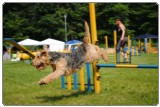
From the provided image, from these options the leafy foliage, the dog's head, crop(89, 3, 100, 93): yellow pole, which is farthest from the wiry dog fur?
the leafy foliage

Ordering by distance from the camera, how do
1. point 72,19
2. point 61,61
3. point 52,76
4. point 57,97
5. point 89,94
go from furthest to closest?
point 72,19
point 89,94
point 57,97
point 61,61
point 52,76

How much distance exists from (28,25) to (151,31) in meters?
13.8

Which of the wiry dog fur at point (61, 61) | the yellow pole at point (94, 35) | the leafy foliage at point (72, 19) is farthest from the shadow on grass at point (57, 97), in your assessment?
the leafy foliage at point (72, 19)

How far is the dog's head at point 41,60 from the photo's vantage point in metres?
5.56

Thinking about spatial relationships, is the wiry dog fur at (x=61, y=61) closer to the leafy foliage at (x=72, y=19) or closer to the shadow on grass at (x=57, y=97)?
the shadow on grass at (x=57, y=97)

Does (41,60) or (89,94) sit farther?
(89,94)

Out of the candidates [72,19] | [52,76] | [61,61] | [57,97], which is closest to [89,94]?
[57,97]

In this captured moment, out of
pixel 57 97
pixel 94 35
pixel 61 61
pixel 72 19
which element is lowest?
pixel 57 97

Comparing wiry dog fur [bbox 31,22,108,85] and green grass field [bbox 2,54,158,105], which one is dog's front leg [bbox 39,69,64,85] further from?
green grass field [bbox 2,54,158,105]

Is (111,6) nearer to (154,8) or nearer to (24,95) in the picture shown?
(154,8)

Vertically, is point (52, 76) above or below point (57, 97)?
above

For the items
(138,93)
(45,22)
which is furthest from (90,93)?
(45,22)

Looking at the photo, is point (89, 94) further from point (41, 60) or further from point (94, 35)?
point (41, 60)

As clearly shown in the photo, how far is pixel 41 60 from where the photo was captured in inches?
220
